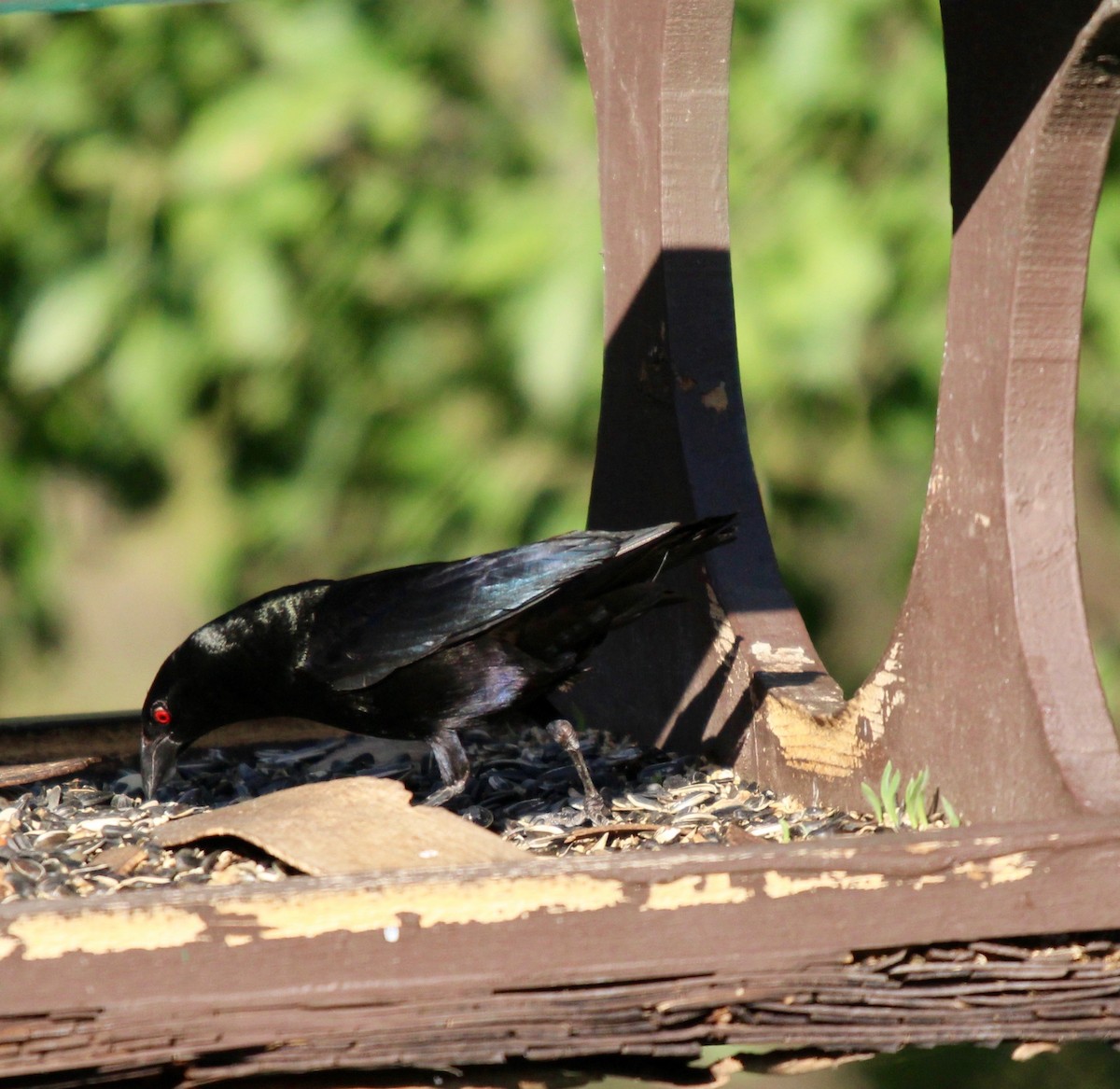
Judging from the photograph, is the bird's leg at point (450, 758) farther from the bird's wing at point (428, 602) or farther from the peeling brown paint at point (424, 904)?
the peeling brown paint at point (424, 904)

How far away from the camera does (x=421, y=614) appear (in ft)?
9.59

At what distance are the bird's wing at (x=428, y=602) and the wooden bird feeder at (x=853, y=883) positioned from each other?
347mm

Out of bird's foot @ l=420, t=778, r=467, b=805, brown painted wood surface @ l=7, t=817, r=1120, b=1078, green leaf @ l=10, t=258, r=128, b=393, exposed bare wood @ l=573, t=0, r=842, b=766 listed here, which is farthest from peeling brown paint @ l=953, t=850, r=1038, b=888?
green leaf @ l=10, t=258, r=128, b=393

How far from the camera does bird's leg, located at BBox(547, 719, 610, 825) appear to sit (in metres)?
2.76

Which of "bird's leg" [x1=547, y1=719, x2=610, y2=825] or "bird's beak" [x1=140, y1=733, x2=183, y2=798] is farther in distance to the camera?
"bird's beak" [x1=140, y1=733, x2=183, y2=798]

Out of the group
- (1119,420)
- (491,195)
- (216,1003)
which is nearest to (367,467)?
(491,195)

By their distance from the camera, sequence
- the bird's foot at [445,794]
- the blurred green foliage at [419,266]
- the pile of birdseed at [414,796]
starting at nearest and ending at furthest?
the pile of birdseed at [414,796] < the bird's foot at [445,794] < the blurred green foliage at [419,266]

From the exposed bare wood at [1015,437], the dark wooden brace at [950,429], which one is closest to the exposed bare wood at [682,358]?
the dark wooden brace at [950,429]

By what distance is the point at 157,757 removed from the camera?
313cm

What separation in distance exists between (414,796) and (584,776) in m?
0.43

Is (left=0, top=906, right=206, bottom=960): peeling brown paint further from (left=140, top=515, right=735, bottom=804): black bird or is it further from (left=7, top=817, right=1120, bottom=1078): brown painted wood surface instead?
(left=140, top=515, right=735, bottom=804): black bird

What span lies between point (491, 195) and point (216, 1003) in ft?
7.93

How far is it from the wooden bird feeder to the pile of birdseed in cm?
14

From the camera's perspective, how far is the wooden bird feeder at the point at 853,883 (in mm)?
1837
